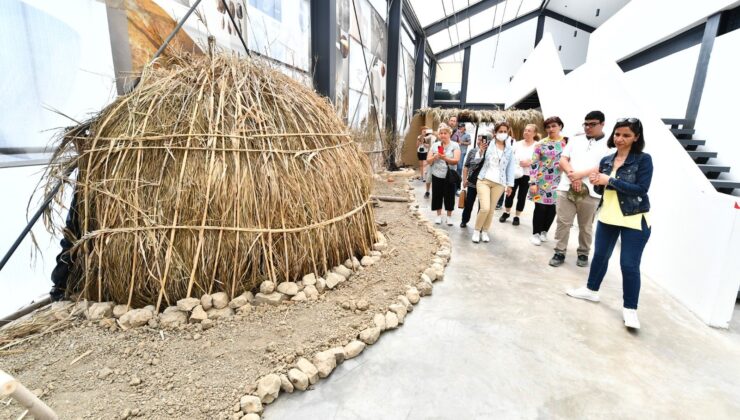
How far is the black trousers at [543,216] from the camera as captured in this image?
4383 millimetres

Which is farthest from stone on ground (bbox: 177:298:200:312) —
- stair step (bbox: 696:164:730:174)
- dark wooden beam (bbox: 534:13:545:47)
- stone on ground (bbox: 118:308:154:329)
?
dark wooden beam (bbox: 534:13:545:47)

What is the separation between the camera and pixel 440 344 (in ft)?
7.44

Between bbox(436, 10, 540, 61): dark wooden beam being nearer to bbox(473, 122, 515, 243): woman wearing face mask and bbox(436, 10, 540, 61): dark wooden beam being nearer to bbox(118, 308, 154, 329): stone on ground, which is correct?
bbox(473, 122, 515, 243): woman wearing face mask

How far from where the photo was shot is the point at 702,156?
5.21 metres

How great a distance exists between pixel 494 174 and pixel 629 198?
1854mm

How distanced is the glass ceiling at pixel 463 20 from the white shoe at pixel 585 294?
40.3 ft

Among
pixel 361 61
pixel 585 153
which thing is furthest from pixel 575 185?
pixel 361 61

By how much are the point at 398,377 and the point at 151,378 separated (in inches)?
52.8

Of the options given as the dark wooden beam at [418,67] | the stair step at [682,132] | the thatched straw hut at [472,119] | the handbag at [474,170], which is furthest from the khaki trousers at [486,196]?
the dark wooden beam at [418,67]

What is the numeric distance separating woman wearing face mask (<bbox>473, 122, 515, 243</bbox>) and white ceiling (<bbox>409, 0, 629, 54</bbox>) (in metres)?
10.5

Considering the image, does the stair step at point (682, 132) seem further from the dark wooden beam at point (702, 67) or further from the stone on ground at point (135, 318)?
the stone on ground at point (135, 318)

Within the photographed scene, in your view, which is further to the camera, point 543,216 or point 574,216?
point 543,216

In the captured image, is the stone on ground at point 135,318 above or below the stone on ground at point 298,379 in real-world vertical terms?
above

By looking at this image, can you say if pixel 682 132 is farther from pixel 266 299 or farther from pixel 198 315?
pixel 198 315
